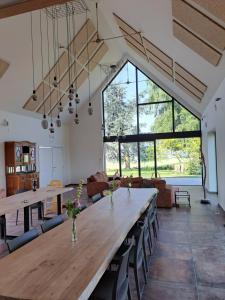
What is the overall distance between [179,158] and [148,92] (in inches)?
138

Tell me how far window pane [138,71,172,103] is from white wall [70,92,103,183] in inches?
83.7

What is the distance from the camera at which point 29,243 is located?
2.35m

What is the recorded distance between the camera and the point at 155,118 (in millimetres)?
12055

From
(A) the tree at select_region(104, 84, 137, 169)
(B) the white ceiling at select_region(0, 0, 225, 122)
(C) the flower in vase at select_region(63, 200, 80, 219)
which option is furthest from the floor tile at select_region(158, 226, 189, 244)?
(A) the tree at select_region(104, 84, 137, 169)

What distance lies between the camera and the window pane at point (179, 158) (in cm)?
1150

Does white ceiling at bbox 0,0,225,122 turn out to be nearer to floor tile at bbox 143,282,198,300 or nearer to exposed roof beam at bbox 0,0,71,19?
exposed roof beam at bbox 0,0,71,19

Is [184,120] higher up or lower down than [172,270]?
higher up

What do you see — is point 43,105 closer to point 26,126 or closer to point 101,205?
point 26,126

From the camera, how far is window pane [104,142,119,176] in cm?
1269

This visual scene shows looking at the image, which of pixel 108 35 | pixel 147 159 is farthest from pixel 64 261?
pixel 147 159

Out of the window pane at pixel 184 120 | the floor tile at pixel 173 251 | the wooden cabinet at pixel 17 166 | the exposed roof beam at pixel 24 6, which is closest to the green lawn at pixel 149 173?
the window pane at pixel 184 120

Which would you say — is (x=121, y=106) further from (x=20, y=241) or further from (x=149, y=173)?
(x=20, y=241)

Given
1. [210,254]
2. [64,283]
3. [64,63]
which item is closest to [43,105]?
[64,63]

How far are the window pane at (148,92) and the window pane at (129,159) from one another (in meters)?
2.31
